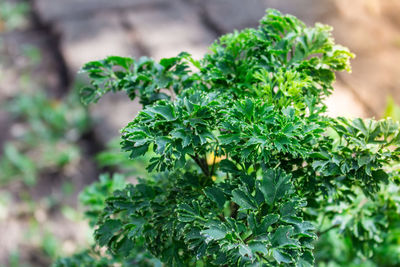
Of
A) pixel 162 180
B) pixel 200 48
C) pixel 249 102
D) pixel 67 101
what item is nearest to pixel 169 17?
pixel 200 48

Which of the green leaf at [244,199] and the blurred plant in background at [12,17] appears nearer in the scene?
the green leaf at [244,199]

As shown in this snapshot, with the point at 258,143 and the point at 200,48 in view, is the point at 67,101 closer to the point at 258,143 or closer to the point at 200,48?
the point at 200,48

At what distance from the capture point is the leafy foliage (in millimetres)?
878

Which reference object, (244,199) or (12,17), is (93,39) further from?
(244,199)

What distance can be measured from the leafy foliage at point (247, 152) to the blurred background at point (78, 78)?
1036 mm

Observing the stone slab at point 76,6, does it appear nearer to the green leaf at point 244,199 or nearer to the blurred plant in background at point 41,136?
the blurred plant in background at point 41,136

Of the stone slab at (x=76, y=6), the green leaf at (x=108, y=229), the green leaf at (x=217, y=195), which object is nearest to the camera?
the green leaf at (x=217, y=195)

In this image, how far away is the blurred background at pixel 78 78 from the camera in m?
2.85

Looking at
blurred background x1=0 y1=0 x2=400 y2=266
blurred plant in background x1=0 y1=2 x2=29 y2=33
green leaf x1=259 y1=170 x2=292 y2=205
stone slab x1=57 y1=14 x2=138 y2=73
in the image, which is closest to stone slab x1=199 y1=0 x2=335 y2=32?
blurred background x1=0 y1=0 x2=400 y2=266

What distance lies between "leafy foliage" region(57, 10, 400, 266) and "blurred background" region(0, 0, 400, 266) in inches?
40.8

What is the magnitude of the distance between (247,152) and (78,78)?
295cm

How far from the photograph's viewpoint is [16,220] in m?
2.83

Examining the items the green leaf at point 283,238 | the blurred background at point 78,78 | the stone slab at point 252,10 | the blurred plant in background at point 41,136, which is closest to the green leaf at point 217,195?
the green leaf at point 283,238

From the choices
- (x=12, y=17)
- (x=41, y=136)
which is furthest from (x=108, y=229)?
(x=12, y=17)
